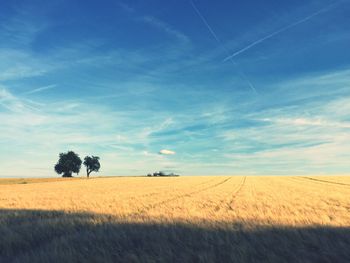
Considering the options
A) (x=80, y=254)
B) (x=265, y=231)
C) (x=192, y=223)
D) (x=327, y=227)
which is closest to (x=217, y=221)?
(x=192, y=223)

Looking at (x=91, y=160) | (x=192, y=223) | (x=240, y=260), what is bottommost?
(x=240, y=260)

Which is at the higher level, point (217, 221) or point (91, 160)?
point (91, 160)

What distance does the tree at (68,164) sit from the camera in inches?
4619

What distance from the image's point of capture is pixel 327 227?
34.4 feet

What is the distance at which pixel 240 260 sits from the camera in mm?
6852

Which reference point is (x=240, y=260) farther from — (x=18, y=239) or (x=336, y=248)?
(x=18, y=239)

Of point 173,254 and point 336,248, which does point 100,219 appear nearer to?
point 173,254

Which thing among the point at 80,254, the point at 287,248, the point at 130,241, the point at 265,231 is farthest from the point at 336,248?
the point at 80,254

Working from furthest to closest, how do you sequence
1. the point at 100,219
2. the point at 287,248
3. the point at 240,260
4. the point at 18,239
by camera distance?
the point at 100,219 → the point at 18,239 → the point at 287,248 → the point at 240,260

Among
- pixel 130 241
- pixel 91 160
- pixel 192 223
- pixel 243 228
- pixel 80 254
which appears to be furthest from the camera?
pixel 91 160

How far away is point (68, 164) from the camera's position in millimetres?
116938

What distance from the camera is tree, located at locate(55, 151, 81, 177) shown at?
117m

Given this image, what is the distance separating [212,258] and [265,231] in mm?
3109

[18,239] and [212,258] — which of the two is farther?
Result: [18,239]
